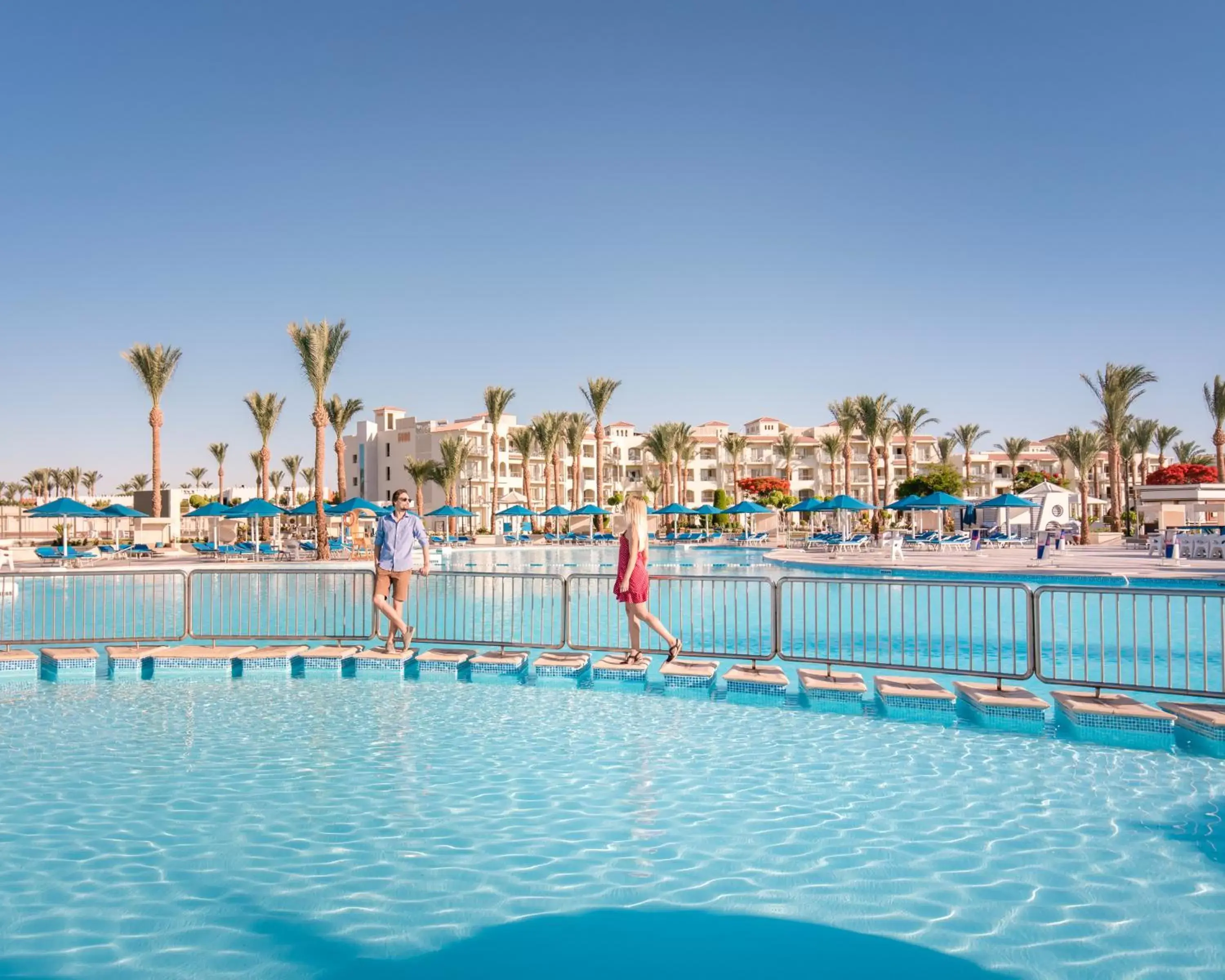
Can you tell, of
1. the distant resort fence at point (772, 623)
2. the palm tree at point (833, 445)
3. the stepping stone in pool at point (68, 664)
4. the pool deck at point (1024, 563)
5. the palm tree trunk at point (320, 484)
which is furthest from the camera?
the palm tree at point (833, 445)

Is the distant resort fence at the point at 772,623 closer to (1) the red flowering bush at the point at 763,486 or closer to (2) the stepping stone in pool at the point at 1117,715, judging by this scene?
(2) the stepping stone in pool at the point at 1117,715

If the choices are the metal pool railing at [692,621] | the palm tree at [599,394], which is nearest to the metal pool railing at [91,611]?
the metal pool railing at [692,621]

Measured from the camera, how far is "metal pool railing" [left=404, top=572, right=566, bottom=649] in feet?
33.8

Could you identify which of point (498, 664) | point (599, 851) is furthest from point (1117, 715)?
point (498, 664)

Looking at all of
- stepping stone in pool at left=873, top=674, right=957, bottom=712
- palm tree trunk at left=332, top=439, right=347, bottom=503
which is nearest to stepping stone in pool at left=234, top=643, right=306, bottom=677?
stepping stone in pool at left=873, top=674, right=957, bottom=712

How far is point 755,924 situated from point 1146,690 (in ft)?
18.5

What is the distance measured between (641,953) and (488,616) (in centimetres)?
1335

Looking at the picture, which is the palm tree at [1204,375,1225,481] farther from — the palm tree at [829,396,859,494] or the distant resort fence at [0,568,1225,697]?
the distant resort fence at [0,568,1225,697]

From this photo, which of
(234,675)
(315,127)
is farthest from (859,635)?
(315,127)

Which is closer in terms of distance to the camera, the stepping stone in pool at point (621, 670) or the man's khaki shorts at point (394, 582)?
the stepping stone in pool at point (621, 670)

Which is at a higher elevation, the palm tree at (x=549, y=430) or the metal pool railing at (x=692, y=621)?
the palm tree at (x=549, y=430)

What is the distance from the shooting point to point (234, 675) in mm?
10102

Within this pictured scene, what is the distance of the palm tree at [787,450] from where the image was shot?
84.4m

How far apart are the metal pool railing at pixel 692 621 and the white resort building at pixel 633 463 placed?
6201 centimetres
